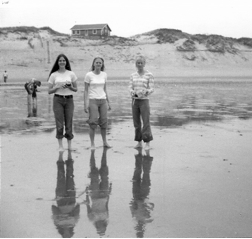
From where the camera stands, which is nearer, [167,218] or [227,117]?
[167,218]

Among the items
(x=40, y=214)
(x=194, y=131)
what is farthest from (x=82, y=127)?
(x=40, y=214)

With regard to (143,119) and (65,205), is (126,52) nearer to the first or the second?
(143,119)

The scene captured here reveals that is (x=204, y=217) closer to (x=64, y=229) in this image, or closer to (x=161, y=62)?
(x=64, y=229)

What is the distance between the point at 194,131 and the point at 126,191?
16.2ft

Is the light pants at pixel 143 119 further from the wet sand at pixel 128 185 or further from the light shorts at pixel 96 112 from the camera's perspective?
the light shorts at pixel 96 112

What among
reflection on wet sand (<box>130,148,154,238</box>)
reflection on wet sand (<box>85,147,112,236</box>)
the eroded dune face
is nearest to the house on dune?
the eroded dune face

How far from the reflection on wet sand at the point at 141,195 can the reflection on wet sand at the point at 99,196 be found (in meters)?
0.31

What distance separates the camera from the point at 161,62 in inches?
2746

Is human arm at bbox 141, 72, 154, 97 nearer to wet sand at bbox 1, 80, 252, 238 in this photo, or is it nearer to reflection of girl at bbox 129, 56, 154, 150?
reflection of girl at bbox 129, 56, 154, 150

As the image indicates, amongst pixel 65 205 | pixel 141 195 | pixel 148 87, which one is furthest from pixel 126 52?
pixel 65 205

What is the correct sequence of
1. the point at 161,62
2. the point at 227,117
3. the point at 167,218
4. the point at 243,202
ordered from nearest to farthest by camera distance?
the point at 167,218 → the point at 243,202 → the point at 227,117 → the point at 161,62

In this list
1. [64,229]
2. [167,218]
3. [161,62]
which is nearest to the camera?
[64,229]

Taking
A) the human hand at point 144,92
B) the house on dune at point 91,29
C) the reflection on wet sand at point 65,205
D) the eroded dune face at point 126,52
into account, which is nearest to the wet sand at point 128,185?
the reflection on wet sand at point 65,205

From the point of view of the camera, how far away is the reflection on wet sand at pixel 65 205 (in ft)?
12.9
